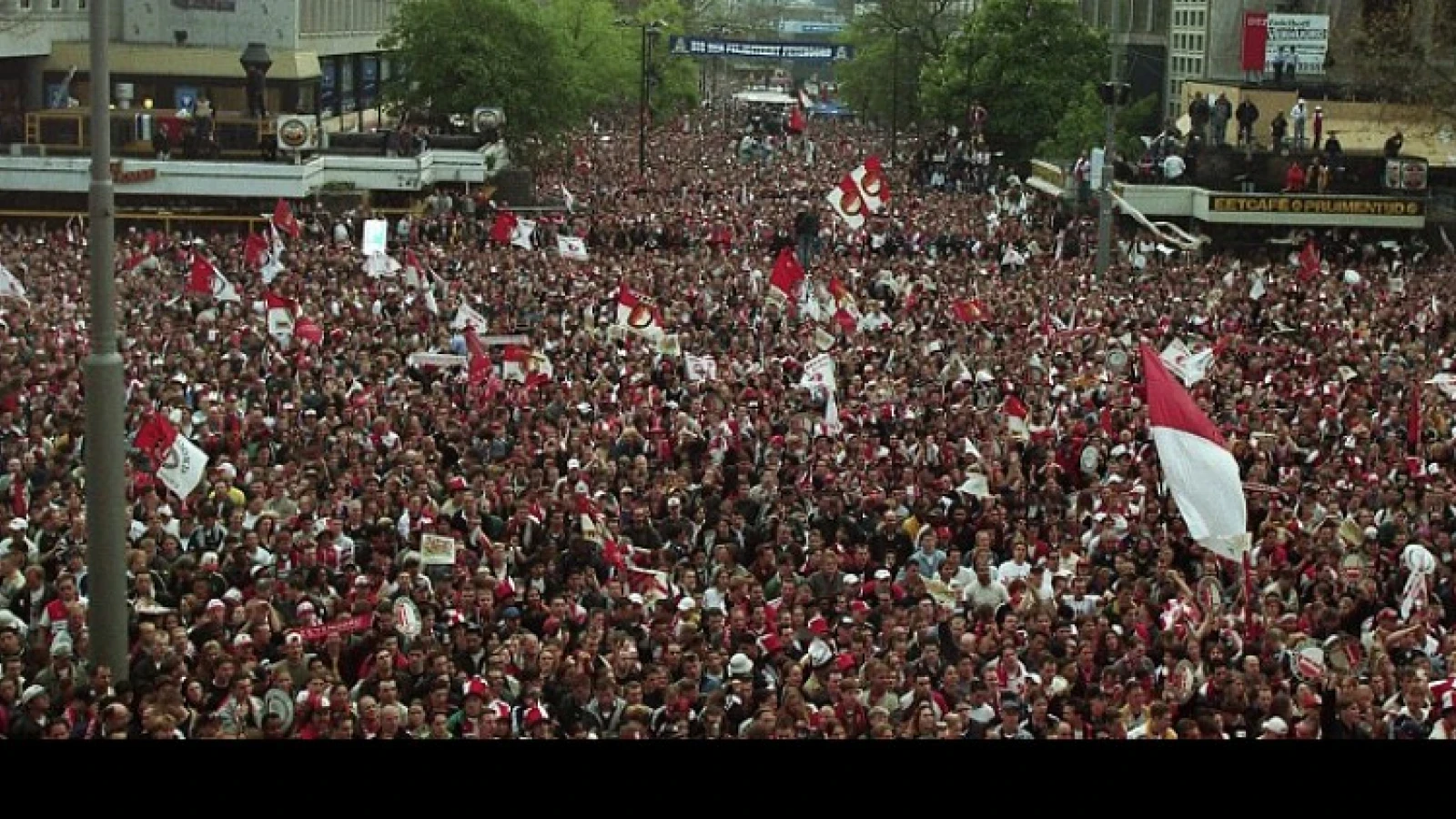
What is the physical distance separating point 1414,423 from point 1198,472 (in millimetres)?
7745

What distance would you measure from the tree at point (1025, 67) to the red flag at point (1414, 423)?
5175 cm

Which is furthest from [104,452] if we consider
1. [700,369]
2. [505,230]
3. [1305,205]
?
[1305,205]

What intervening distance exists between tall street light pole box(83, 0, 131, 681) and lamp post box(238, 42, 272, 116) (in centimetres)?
4989

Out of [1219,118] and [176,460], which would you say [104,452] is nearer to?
[176,460]

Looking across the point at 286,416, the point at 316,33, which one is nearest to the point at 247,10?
the point at 316,33

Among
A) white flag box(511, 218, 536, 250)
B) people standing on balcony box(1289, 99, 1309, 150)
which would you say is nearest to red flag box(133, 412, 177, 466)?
white flag box(511, 218, 536, 250)

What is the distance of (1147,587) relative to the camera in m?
13.1

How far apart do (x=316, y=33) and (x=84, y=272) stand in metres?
45.7

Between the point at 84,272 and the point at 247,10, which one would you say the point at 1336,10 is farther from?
the point at 84,272

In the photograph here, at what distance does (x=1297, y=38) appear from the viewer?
6512cm

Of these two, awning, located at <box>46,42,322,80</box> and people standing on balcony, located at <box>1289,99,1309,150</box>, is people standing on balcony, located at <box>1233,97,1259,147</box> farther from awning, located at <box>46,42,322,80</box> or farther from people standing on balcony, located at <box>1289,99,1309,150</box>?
awning, located at <box>46,42,322,80</box>

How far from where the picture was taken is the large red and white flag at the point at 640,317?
2444cm

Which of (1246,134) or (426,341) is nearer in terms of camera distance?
(426,341)
